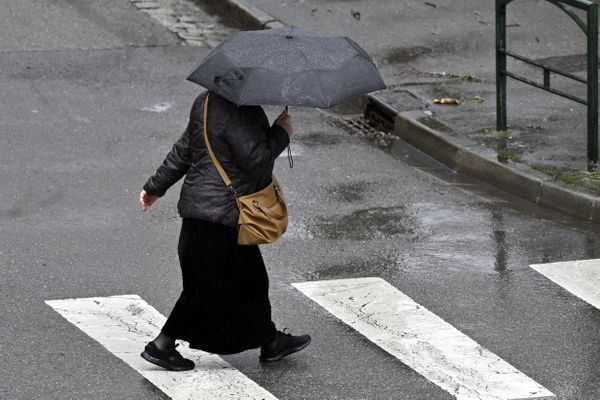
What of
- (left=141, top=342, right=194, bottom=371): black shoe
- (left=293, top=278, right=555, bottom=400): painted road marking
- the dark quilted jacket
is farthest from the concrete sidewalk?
(left=141, top=342, right=194, bottom=371): black shoe

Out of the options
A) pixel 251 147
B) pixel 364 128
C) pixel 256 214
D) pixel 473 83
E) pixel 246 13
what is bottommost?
pixel 364 128

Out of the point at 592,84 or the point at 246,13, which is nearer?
the point at 592,84

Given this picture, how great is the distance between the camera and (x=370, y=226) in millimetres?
9609

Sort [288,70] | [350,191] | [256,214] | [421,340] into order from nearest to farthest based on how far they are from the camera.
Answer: [288,70], [256,214], [421,340], [350,191]

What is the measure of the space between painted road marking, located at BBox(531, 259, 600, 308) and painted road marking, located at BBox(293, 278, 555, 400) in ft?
3.46

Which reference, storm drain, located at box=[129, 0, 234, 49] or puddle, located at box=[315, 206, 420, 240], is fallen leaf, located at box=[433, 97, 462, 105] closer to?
puddle, located at box=[315, 206, 420, 240]

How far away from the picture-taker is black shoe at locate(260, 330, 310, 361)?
23.8 ft

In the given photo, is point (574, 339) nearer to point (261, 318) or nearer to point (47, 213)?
point (261, 318)

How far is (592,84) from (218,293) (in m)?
4.45

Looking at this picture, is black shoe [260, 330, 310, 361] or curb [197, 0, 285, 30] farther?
curb [197, 0, 285, 30]

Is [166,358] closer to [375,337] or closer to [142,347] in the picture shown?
[142,347]

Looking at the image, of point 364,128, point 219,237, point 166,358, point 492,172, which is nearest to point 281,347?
point 166,358

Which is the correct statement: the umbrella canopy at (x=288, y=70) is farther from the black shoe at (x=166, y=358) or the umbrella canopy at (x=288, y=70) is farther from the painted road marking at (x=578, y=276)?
the painted road marking at (x=578, y=276)

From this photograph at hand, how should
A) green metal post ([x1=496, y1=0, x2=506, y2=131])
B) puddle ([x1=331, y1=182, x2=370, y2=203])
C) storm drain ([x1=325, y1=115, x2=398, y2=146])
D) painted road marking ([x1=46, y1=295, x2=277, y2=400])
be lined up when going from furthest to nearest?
storm drain ([x1=325, y1=115, x2=398, y2=146]) < green metal post ([x1=496, y1=0, x2=506, y2=131]) < puddle ([x1=331, y1=182, x2=370, y2=203]) < painted road marking ([x1=46, y1=295, x2=277, y2=400])
